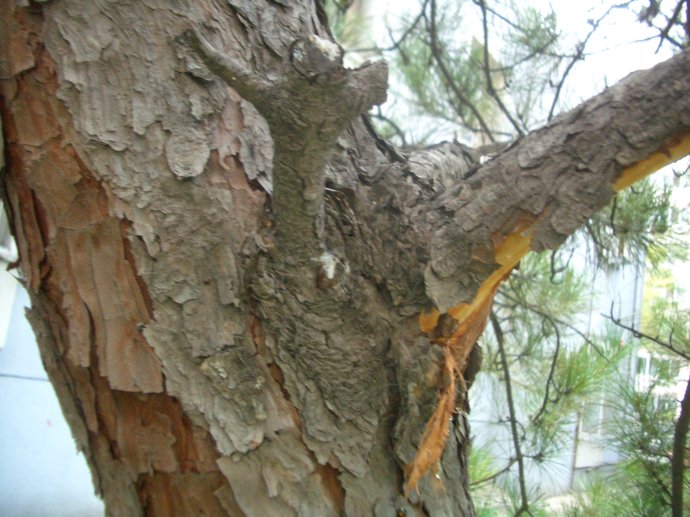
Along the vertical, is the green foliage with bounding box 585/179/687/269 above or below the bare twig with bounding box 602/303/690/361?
above

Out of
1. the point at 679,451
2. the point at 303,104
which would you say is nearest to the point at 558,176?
the point at 303,104

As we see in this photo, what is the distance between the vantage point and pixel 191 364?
1.70 feet

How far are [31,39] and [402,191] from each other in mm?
346

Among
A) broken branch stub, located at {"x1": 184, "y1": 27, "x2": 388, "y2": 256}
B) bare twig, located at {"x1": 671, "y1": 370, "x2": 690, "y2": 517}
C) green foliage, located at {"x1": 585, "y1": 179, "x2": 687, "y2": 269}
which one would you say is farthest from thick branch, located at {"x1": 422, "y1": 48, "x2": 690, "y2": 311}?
green foliage, located at {"x1": 585, "y1": 179, "x2": 687, "y2": 269}

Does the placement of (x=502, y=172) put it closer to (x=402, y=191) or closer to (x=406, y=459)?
(x=402, y=191)

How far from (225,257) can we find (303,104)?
149mm

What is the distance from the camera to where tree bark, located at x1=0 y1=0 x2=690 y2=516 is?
0.52m

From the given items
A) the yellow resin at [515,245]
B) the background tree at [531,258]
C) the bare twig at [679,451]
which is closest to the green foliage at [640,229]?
the background tree at [531,258]

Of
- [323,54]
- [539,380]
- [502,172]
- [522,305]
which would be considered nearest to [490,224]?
[502,172]

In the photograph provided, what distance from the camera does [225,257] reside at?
1.77 feet

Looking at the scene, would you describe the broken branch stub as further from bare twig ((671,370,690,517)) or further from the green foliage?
the green foliage

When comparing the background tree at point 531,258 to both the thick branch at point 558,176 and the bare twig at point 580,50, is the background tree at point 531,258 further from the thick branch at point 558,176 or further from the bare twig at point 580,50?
the thick branch at point 558,176

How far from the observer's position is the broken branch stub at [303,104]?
447mm

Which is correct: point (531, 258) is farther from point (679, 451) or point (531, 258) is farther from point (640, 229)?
point (679, 451)
